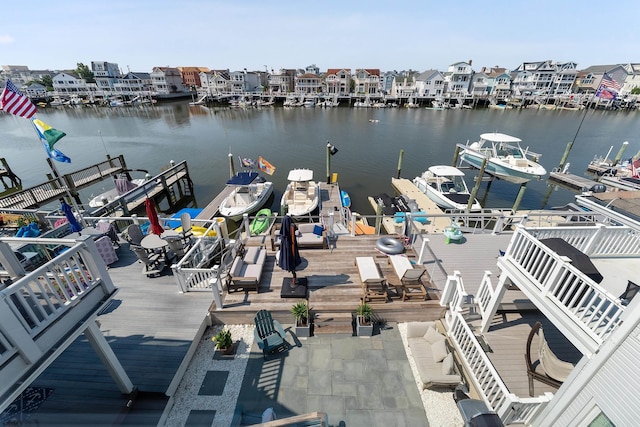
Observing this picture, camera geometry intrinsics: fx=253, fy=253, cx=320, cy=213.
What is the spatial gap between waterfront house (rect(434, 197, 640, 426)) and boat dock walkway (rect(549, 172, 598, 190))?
21644 millimetres

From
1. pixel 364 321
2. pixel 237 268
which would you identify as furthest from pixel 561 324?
pixel 237 268

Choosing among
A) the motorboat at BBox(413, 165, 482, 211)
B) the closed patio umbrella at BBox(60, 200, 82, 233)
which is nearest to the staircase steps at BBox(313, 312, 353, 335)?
the closed patio umbrella at BBox(60, 200, 82, 233)

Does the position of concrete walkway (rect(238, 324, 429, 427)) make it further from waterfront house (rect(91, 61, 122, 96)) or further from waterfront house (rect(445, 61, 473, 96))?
waterfront house (rect(91, 61, 122, 96))

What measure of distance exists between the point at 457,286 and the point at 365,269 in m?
2.68

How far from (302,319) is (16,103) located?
13561 mm

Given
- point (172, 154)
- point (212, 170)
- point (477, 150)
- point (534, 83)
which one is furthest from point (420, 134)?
point (534, 83)

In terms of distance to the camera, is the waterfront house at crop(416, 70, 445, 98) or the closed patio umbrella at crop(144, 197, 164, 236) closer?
the closed patio umbrella at crop(144, 197, 164, 236)

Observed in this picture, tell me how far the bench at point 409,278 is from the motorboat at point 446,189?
12102 millimetres

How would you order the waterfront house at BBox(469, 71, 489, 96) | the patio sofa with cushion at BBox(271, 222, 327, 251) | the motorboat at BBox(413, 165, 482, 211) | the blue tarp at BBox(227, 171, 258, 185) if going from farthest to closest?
the waterfront house at BBox(469, 71, 489, 96)
the motorboat at BBox(413, 165, 482, 211)
the blue tarp at BBox(227, 171, 258, 185)
the patio sofa with cushion at BBox(271, 222, 327, 251)

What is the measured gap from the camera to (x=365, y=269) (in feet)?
27.5

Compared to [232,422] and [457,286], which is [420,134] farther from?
[232,422]

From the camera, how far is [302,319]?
7340mm

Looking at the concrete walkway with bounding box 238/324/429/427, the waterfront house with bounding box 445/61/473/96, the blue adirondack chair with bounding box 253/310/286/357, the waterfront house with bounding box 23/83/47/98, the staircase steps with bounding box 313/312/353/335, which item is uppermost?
the waterfront house with bounding box 445/61/473/96

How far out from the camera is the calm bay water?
90.1ft
